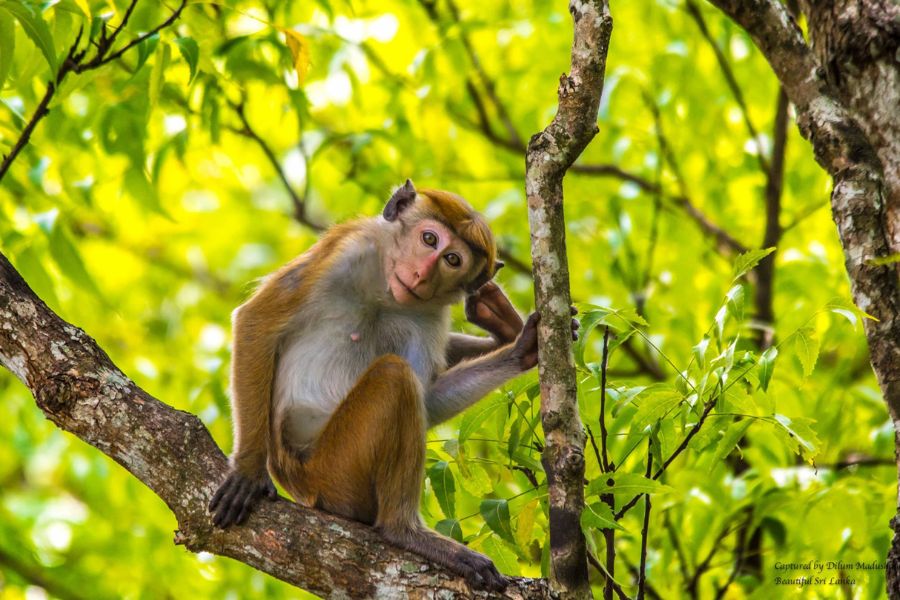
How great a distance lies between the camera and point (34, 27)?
4180 millimetres

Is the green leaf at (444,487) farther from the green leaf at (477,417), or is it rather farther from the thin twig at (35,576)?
the thin twig at (35,576)

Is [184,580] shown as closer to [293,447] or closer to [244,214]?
[293,447]

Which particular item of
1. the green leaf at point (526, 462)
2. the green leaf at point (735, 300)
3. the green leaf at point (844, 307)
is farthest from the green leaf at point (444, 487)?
the green leaf at point (844, 307)

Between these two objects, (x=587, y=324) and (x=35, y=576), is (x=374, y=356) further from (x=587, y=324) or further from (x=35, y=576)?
(x=35, y=576)

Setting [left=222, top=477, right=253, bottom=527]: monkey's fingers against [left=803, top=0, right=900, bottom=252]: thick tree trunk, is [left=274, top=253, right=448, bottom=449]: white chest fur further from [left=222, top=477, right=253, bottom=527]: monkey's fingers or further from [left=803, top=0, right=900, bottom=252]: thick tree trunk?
[left=803, top=0, right=900, bottom=252]: thick tree trunk

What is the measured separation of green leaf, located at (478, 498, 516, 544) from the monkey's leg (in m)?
0.45

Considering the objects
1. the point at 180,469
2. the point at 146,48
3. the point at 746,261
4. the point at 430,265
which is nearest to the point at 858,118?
the point at 746,261

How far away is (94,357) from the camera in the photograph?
416 cm

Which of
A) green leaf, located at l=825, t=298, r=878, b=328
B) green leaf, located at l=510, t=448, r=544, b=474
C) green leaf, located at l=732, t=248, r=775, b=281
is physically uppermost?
green leaf, located at l=732, t=248, r=775, b=281

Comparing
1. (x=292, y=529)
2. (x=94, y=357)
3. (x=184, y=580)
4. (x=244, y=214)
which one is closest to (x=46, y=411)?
(x=94, y=357)

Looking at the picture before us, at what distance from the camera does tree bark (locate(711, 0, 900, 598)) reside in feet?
13.3

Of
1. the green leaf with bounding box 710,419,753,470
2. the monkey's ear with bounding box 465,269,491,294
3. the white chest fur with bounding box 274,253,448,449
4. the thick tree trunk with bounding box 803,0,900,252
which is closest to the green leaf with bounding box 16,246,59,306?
the white chest fur with bounding box 274,253,448,449

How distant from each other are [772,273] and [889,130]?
10.9 feet

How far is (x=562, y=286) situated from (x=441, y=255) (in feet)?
6.54
